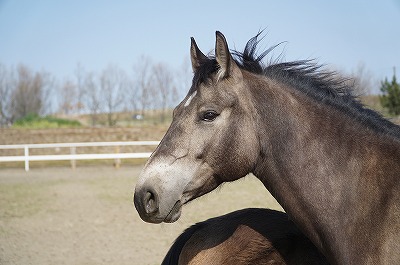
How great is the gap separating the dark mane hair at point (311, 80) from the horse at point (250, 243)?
0.86 meters

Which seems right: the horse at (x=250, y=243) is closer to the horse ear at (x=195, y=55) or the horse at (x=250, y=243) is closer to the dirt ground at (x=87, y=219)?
the horse ear at (x=195, y=55)

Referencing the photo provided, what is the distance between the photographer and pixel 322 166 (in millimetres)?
2709

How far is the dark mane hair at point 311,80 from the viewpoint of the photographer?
2.86 meters

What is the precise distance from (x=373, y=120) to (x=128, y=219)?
288 inches

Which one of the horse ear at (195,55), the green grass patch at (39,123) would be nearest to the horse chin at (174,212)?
the horse ear at (195,55)

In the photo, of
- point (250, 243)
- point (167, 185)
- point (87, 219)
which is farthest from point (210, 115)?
point (87, 219)

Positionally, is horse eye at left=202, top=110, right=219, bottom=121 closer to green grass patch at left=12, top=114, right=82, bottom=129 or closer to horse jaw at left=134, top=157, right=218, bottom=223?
horse jaw at left=134, top=157, right=218, bottom=223

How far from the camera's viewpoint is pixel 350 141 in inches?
109

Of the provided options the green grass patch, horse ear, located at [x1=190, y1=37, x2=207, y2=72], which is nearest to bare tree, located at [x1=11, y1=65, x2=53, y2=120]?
the green grass patch

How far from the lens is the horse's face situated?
8.78 feet

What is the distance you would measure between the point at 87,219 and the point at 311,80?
7.51 metres

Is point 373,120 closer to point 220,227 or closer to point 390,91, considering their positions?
point 220,227

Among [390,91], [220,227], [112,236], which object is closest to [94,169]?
[112,236]

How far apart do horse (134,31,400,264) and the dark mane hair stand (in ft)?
0.03
